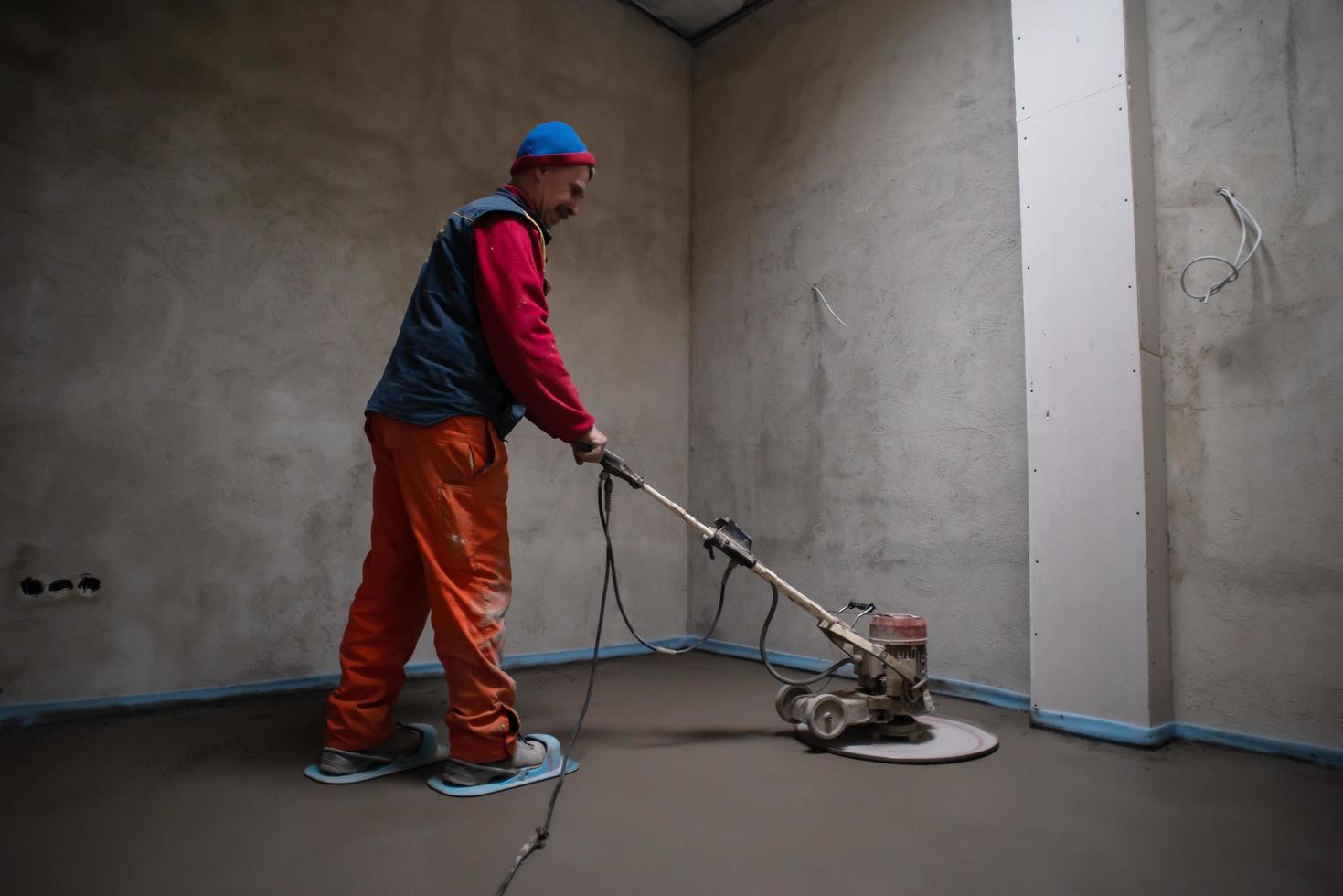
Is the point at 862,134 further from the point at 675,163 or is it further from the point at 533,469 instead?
the point at 533,469

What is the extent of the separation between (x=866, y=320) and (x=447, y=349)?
2.04m

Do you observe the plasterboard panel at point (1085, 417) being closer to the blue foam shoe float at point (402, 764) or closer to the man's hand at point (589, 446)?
the man's hand at point (589, 446)

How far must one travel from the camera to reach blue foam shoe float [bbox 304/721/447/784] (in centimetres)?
184

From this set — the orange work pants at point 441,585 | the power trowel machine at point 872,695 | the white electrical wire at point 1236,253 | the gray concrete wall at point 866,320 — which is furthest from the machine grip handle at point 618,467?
the white electrical wire at point 1236,253

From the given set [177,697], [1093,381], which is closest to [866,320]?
[1093,381]

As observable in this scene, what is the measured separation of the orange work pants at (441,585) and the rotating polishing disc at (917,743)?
3.00 ft

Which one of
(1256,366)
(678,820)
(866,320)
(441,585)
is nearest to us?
(678,820)

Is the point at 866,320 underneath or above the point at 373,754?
above

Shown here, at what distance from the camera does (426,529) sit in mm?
1796

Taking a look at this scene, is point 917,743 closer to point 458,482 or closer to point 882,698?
point 882,698

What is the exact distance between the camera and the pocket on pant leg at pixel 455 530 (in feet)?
5.82

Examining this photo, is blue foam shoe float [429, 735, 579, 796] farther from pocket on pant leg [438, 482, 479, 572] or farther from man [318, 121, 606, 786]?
pocket on pant leg [438, 482, 479, 572]

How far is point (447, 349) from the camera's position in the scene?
6.08ft

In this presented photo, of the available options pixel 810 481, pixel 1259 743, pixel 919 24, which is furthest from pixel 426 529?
pixel 919 24
